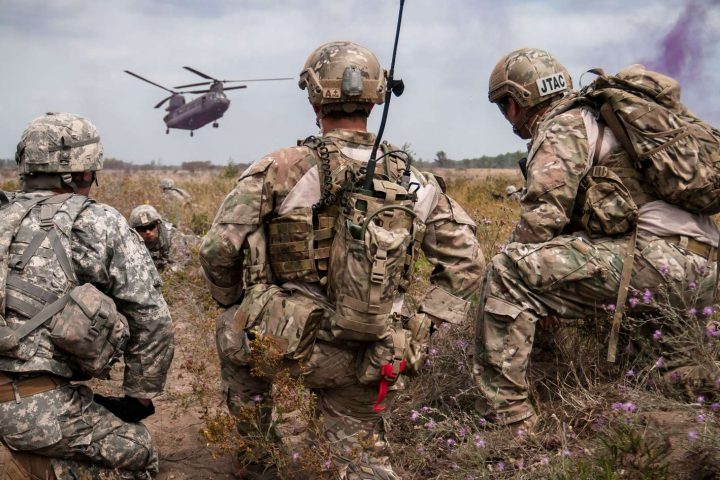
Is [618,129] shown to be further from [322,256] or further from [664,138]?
[322,256]

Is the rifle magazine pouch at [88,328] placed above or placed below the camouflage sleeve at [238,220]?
below

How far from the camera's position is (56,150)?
396 centimetres

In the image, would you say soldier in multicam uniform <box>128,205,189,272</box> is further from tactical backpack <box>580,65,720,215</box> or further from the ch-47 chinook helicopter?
the ch-47 chinook helicopter

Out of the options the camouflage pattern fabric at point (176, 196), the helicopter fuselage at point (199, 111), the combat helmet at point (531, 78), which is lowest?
the camouflage pattern fabric at point (176, 196)

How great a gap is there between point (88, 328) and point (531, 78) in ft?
9.66

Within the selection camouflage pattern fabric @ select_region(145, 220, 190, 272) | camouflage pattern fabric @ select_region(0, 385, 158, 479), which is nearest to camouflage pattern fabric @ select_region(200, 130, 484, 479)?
camouflage pattern fabric @ select_region(0, 385, 158, 479)

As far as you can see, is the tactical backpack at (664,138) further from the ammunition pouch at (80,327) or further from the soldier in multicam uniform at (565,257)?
the ammunition pouch at (80,327)

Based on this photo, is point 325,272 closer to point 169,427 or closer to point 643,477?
point 643,477

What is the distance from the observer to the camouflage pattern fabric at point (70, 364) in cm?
368

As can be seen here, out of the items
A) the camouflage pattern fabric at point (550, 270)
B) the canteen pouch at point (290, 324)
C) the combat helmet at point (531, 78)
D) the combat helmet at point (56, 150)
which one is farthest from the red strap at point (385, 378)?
the combat helmet at point (531, 78)

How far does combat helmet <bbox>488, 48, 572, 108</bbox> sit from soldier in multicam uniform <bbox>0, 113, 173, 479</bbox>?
7.99 ft

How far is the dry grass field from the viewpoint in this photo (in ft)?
10.7

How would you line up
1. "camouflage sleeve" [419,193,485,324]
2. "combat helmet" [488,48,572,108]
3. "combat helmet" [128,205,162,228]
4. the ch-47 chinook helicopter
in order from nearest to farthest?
"camouflage sleeve" [419,193,485,324], "combat helmet" [488,48,572,108], "combat helmet" [128,205,162,228], the ch-47 chinook helicopter

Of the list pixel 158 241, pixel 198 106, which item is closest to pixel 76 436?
pixel 158 241
